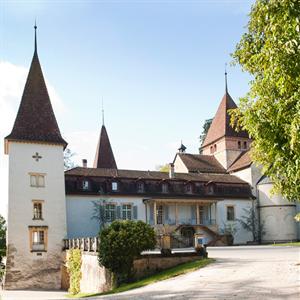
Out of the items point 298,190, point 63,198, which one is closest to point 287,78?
point 298,190

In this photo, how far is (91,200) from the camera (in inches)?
1453

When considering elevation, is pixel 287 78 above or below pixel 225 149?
below

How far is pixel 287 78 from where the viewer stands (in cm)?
822

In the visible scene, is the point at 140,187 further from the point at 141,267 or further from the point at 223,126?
the point at 141,267

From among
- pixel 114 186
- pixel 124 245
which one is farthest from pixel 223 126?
pixel 124 245

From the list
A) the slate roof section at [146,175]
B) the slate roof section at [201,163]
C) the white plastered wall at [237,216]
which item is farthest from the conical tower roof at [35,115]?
the slate roof section at [201,163]

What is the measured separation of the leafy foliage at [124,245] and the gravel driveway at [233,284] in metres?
2.92

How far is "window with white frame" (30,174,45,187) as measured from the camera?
34312 mm

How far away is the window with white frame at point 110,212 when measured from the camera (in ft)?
121

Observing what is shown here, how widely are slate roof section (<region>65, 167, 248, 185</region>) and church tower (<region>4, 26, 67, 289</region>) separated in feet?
9.14

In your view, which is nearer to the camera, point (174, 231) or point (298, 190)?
point (298, 190)

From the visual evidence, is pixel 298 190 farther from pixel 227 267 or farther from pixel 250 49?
pixel 227 267

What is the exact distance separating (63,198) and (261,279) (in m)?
23.1

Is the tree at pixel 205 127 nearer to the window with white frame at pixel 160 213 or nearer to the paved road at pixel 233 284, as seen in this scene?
the window with white frame at pixel 160 213
